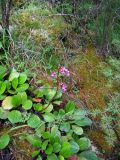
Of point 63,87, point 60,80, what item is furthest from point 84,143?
point 60,80

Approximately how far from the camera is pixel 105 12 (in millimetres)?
A: 3271

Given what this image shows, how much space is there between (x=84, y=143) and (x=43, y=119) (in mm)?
389

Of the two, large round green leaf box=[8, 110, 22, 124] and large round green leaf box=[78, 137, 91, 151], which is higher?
large round green leaf box=[8, 110, 22, 124]

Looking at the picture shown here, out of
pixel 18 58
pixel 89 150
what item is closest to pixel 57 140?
pixel 89 150

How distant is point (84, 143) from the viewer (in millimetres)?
2570

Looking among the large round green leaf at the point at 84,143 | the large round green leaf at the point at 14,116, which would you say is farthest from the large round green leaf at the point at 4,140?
the large round green leaf at the point at 84,143

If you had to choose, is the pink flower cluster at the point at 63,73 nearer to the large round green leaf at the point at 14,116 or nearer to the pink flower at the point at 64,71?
the pink flower at the point at 64,71

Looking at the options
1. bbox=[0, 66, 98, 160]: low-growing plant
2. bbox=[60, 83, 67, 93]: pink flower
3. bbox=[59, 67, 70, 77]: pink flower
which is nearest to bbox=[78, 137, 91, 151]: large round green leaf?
bbox=[0, 66, 98, 160]: low-growing plant

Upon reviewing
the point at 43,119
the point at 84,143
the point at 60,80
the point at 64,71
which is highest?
the point at 64,71

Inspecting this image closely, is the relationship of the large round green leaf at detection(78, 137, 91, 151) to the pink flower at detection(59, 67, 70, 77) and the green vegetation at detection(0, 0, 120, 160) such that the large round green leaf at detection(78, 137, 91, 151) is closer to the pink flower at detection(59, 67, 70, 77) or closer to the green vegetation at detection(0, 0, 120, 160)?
the green vegetation at detection(0, 0, 120, 160)

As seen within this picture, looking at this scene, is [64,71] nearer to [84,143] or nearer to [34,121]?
[34,121]

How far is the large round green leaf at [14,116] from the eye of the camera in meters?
2.59

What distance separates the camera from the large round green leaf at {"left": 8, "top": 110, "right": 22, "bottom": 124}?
8.50 ft

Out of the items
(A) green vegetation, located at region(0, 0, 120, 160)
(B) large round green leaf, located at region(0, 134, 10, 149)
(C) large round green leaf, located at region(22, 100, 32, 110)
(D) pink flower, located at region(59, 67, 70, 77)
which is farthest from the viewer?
(D) pink flower, located at region(59, 67, 70, 77)
